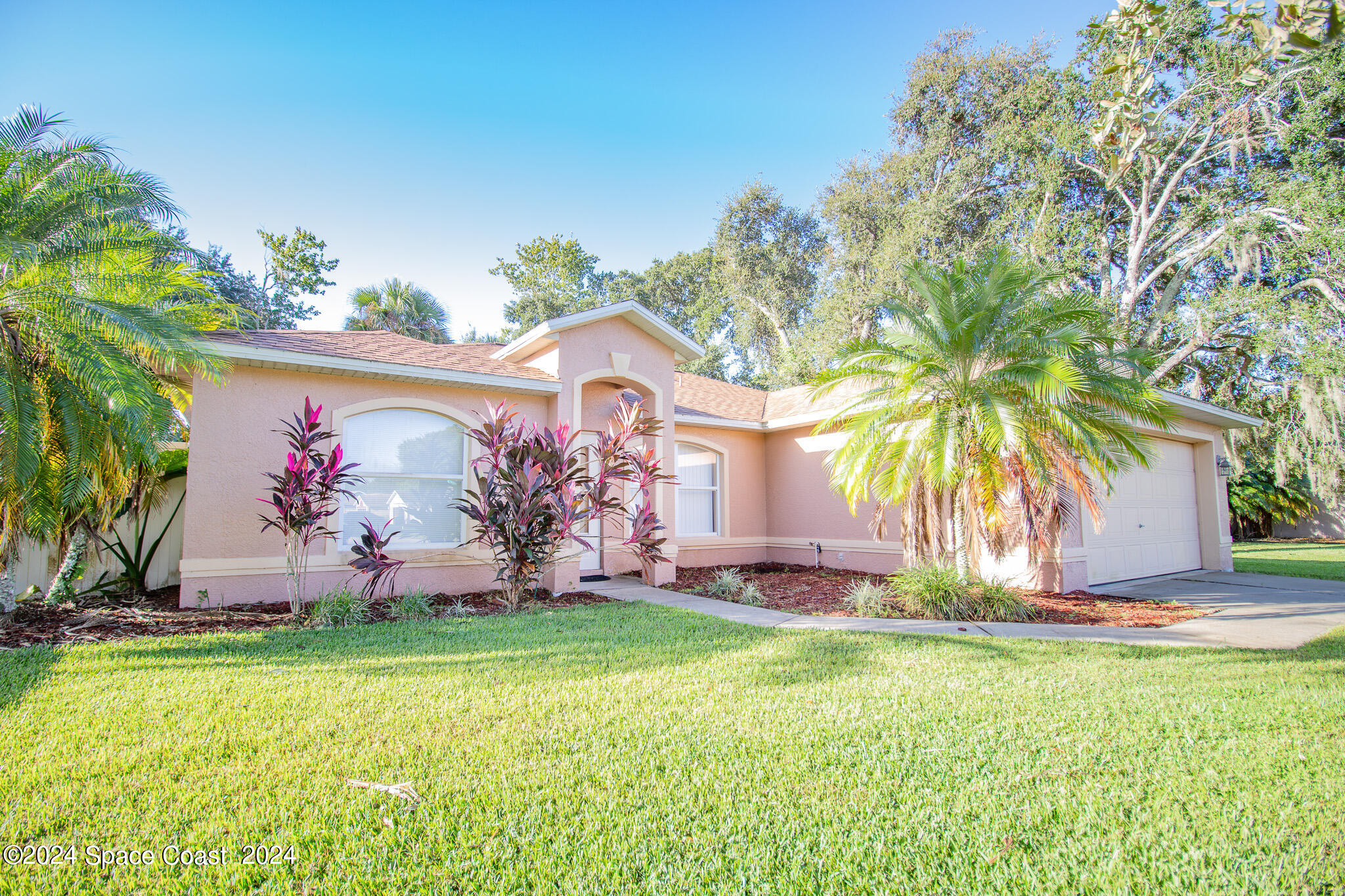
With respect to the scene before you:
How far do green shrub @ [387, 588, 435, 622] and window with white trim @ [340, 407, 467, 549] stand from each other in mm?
1230

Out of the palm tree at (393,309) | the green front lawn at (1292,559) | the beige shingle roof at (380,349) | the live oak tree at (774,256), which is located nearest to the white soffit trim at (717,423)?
the beige shingle roof at (380,349)

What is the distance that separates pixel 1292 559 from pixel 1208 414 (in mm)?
7186

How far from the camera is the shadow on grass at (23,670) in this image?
4242mm

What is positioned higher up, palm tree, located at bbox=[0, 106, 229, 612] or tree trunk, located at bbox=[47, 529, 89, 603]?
palm tree, located at bbox=[0, 106, 229, 612]

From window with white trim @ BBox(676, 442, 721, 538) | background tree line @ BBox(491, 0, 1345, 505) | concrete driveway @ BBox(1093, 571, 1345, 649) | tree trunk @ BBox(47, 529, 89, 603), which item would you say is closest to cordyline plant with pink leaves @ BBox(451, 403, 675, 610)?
window with white trim @ BBox(676, 442, 721, 538)

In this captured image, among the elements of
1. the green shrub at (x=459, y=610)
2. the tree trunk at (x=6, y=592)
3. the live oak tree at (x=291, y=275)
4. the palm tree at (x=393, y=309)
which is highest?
the live oak tree at (x=291, y=275)

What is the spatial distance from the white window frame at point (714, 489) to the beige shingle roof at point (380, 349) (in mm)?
3945

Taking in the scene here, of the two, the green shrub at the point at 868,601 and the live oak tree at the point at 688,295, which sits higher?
the live oak tree at the point at 688,295

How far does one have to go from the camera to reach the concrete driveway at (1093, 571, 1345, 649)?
6812 millimetres

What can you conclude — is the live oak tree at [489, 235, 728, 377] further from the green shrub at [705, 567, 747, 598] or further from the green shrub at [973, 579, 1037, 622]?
the green shrub at [973, 579, 1037, 622]

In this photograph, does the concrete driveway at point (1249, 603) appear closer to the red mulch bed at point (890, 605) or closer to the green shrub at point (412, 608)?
the red mulch bed at point (890, 605)

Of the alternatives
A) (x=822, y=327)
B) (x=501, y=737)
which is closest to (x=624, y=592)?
(x=501, y=737)

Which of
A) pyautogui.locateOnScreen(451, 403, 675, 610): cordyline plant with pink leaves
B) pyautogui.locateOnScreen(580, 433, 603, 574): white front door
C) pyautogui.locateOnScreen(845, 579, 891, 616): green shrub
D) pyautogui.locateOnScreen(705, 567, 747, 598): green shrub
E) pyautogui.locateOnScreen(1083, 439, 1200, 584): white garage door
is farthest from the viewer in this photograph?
pyautogui.locateOnScreen(1083, 439, 1200, 584): white garage door

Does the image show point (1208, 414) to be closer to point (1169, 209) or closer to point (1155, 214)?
point (1155, 214)
